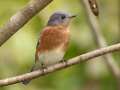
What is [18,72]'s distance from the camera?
4012 millimetres

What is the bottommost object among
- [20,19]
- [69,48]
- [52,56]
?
[69,48]

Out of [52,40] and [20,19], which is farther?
[52,40]

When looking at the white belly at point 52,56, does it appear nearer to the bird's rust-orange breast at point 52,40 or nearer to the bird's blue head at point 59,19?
the bird's rust-orange breast at point 52,40

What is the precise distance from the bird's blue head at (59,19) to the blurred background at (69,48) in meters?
0.09

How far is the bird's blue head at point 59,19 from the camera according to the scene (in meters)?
3.81

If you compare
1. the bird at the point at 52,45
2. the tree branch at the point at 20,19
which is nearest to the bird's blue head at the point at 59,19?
the bird at the point at 52,45

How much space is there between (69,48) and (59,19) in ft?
0.92

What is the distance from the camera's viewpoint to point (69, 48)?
404 cm

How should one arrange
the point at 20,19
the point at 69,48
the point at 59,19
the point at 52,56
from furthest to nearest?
the point at 69,48, the point at 59,19, the point at 52,56, the point at 20,19

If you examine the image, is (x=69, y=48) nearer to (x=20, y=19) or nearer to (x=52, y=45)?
(x=52, y=45)

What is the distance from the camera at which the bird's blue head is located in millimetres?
3811

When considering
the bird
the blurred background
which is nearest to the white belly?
the bird

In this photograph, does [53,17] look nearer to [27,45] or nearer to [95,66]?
[27,45]

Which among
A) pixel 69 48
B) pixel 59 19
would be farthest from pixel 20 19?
pixel 69 48
